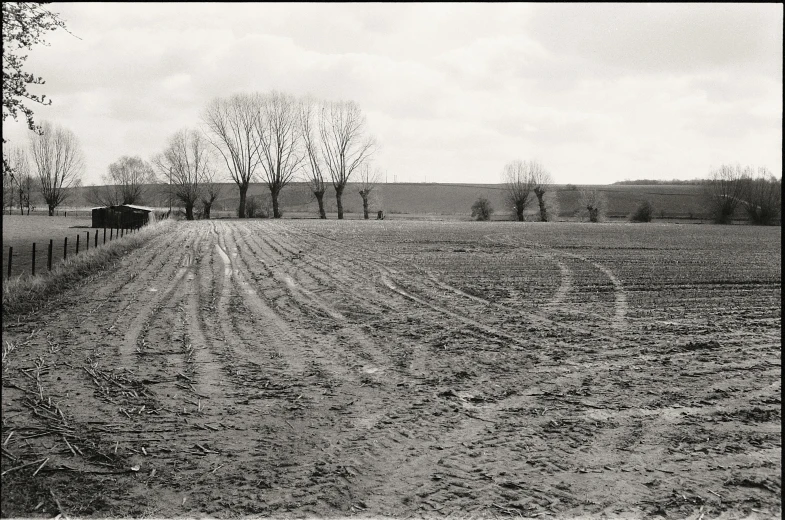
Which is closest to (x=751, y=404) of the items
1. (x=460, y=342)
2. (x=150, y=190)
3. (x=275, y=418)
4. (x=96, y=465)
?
(x=460, y=342)

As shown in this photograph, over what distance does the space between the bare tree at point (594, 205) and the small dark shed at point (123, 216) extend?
5209 centimetres

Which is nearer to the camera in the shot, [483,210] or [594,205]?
[483,210]

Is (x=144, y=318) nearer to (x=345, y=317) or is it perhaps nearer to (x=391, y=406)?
(x=345, y=317)

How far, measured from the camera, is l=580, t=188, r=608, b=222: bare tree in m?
74.6

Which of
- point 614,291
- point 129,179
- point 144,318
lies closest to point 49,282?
point 144,318

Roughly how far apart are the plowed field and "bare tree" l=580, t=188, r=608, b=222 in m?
66.5

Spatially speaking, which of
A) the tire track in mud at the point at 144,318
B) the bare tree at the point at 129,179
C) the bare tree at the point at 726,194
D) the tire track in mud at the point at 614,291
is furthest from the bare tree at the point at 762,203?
the bare tree at the point at 129,179

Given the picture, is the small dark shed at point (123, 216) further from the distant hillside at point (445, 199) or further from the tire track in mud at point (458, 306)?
the distant hillside at point (445, 199)

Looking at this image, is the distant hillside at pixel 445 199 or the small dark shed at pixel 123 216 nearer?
the small dark shed at pixel 123 216

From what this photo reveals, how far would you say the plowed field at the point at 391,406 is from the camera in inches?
146

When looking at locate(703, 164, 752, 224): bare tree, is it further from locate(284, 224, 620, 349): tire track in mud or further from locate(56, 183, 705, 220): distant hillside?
locate(284, 224, 620, 349): tire track in mud

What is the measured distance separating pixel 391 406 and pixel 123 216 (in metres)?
Answer: 44.3

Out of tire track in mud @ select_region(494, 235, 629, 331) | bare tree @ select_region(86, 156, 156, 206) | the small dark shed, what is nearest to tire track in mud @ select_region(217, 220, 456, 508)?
tire track in mud @ select_region(494, 235, 629, 331)

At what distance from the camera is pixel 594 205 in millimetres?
76062
